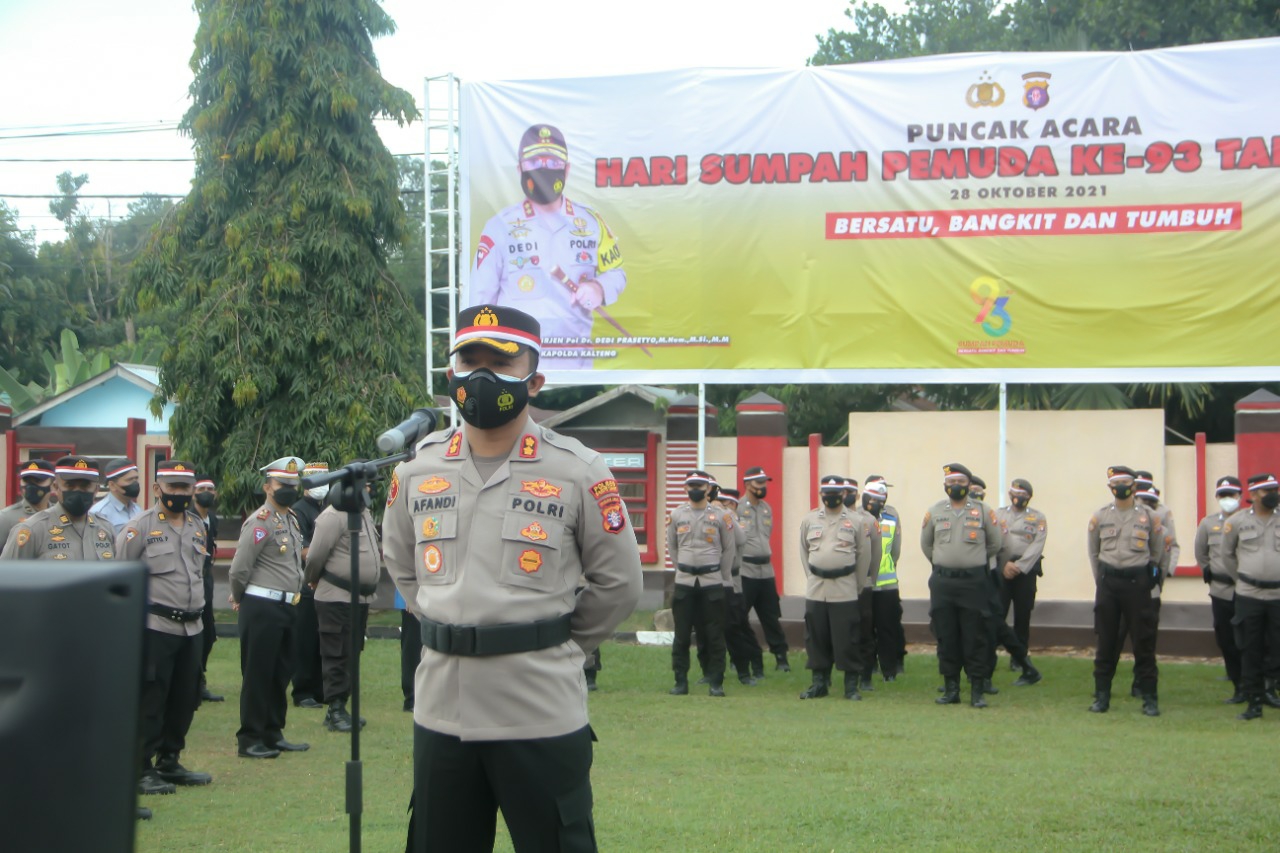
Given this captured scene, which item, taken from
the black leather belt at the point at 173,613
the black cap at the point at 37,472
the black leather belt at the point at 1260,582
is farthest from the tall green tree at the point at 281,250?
the black leather belt at the point at 1260,582

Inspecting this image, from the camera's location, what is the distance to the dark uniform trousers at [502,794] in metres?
3.87

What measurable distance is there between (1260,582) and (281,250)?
46.0 ft

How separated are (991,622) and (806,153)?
581 cm

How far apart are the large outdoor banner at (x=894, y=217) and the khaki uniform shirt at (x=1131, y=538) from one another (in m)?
3.04

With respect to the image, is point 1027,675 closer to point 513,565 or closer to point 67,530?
point 67,530

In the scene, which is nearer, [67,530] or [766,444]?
[67,530]

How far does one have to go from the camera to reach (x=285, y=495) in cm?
962

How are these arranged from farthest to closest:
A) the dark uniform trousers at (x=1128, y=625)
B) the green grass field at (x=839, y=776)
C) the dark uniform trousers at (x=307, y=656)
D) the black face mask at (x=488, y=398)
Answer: the dark uniform trousers at (x=1128, y=625), the dark uniform trousers at (x=307, y=656), the green grass field at (x=839, y=776), the black face mask at (x=488, y=398)

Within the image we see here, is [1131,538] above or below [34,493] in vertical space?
below

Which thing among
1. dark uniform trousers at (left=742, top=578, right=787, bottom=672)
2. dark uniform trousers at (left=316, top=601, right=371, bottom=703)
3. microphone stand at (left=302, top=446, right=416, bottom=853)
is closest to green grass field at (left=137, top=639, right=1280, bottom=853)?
dark uniform trousers at (left=316, top=601, right=371, bottom=703)

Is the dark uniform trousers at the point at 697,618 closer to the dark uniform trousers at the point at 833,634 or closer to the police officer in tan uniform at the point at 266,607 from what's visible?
the dark uniform trousers at the point at 833,634

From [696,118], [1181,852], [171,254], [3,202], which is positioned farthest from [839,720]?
[3,202]

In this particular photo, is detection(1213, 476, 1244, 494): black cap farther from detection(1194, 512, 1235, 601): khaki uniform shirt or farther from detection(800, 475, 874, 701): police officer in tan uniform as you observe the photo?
detection(800, 475, 874, 701): police officer in tan uniform

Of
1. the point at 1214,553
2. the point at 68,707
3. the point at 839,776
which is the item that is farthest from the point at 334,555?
the point at 68,707
